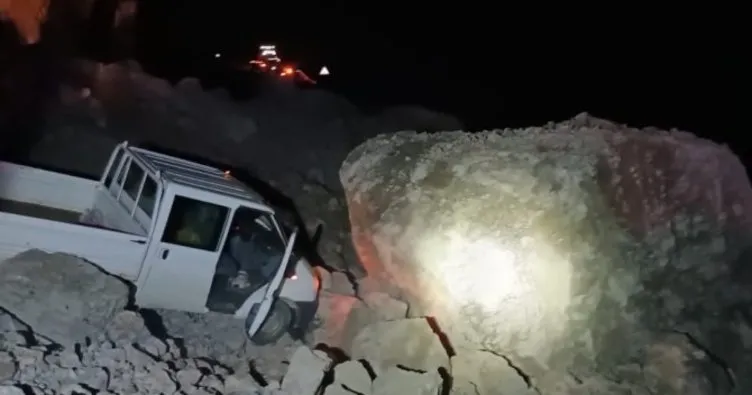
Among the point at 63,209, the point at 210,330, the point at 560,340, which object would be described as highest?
the point at 560,340

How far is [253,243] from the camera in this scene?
393 inches

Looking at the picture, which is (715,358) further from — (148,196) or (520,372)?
(148,196)

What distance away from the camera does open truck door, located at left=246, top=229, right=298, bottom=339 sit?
978 centimetres

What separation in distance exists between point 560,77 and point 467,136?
28494 mm

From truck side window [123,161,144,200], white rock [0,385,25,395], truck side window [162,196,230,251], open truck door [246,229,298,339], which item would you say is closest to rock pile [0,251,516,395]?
white rock [0,385,25,395]

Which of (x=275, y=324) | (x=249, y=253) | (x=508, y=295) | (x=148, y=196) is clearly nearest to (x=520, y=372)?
(x=508, y=295)

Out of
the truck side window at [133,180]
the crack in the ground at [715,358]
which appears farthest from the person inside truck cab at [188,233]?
the crack in the ground at [715,358]

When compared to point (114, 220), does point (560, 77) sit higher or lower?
higher

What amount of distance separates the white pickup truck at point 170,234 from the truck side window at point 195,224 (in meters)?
0.01

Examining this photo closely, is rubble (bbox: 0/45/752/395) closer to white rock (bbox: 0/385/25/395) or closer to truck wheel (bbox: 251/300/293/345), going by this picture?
truck wheel (bbox: 251/300/293/345)

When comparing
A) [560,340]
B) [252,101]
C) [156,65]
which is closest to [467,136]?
[560,340]

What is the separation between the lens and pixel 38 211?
10000 mm

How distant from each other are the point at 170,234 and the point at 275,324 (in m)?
1.86

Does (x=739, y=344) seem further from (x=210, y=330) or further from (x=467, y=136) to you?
(x=210, y=330)
